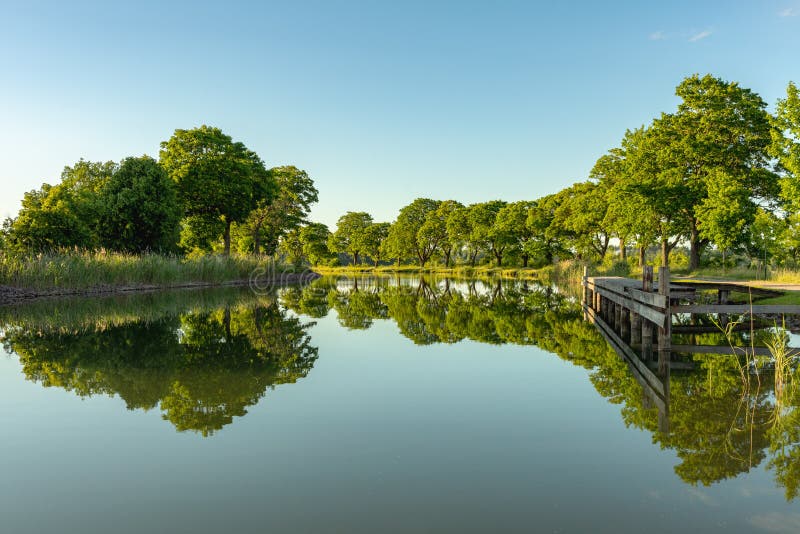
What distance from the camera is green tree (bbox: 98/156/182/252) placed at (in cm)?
3259

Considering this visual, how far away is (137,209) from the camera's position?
33375 mm

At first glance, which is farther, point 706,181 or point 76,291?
point 706,181

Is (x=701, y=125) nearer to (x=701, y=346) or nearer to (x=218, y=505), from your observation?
(x=701, y=346)

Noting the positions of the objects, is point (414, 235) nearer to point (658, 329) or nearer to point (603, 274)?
point (603, 274)

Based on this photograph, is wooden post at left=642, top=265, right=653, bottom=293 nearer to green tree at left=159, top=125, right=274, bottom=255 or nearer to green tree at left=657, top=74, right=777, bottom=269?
green tree at left=657, top=74, right=777, bottom=269

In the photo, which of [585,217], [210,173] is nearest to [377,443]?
[210,173]

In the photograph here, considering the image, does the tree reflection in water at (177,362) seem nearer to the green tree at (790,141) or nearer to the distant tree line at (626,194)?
the distant tree line at (626,194)

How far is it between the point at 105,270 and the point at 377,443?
2555 cm

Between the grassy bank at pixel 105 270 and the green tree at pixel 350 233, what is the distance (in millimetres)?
60872

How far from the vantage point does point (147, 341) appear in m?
11.8

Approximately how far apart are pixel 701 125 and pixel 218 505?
42529 mm

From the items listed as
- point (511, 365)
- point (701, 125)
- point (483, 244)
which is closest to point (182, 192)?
point (511, 365)

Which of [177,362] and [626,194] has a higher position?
[626,194]

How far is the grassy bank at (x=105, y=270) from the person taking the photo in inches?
889
